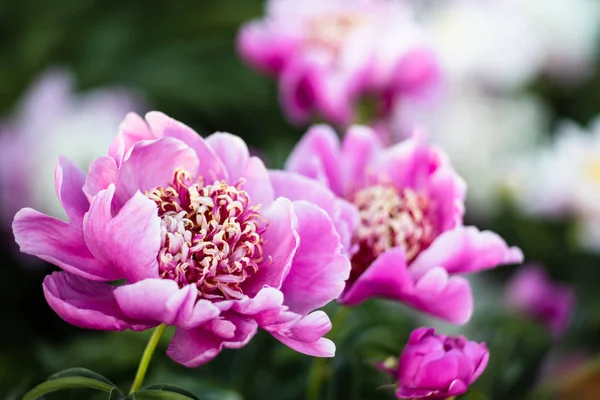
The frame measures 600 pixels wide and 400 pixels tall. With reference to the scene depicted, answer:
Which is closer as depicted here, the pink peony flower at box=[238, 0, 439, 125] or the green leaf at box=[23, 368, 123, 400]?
the green leaf at box=[23, 368, 123, 400]

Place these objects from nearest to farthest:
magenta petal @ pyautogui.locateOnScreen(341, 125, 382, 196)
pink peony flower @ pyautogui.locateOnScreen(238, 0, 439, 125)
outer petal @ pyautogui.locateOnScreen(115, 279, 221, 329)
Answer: outer petal @ pyautogui.locateOnScreen(115, 279, 221, 329), magenta petal @ pyautogui.locateOnScreen(341, 125, 382, 196), pink peony flower @ pyautogui.locateOnScreen(238, 0, 439, 125)

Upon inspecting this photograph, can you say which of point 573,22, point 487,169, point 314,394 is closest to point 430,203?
point 314,394

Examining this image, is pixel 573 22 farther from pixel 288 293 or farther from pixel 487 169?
pixel 288 293

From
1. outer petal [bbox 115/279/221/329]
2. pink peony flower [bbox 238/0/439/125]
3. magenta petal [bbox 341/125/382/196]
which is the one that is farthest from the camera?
pink peony flower [bbox 238/0/439/125]

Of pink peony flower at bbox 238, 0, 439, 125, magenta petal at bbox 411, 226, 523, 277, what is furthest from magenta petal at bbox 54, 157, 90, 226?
pink peony flower at bbox 238, 0, 439, 125

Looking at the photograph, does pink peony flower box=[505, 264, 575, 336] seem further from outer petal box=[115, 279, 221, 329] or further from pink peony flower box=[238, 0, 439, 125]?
outer petal box=[115, 279, 221, 329]

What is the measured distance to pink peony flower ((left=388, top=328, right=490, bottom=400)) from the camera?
24 centimetres

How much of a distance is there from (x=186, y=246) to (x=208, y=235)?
0.01m

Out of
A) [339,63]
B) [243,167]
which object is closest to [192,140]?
[243,167]

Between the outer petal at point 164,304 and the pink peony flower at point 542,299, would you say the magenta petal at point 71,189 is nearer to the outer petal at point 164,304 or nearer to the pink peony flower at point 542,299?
the outer petal at point 164,304

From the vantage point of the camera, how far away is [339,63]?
513 millimetres

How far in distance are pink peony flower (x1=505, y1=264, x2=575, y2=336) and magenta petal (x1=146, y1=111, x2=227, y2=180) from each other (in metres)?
0.30

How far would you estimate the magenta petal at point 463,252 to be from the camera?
0.26 m

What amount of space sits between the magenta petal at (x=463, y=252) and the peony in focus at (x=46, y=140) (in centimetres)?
34
